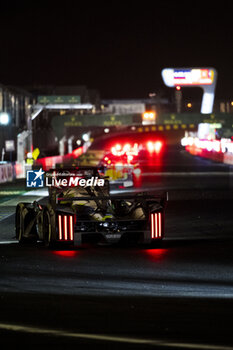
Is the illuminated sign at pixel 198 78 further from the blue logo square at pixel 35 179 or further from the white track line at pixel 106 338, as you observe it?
the white track line at pixel 106 338

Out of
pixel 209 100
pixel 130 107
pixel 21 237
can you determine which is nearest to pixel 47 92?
pixel 130 107

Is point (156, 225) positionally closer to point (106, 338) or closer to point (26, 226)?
point (26, 226)

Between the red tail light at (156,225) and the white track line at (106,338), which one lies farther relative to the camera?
the red tail light at (156,225)

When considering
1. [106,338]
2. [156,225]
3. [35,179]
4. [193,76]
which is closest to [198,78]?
[193,76]

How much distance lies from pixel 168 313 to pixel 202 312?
0.36 meters

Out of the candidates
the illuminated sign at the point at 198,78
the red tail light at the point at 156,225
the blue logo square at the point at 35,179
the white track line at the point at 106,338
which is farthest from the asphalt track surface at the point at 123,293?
the illuminated sign at the point at 198,78

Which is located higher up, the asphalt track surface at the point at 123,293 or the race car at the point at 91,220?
the race car at the point at 91,220

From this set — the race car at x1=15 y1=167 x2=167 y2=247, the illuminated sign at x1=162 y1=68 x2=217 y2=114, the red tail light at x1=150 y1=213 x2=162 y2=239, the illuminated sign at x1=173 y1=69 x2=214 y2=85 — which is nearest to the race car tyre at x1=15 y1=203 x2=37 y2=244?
the race car at x1=15 y1=167 x2=167 y2=247

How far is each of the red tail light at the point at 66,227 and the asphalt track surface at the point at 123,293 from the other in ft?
0.88

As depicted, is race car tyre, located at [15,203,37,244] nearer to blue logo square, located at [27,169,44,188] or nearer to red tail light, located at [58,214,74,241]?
red tail light, located at [58,214,74,241]

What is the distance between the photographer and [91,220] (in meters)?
14.9

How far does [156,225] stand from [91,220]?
48.1 inches

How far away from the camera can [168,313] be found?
843 cm

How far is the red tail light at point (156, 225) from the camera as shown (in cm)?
1509
